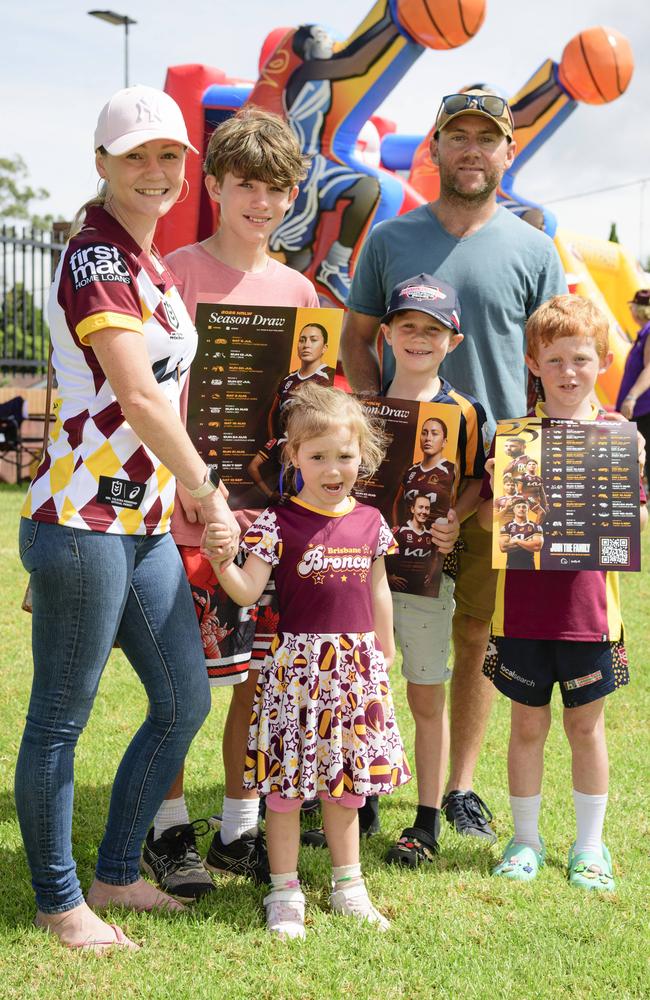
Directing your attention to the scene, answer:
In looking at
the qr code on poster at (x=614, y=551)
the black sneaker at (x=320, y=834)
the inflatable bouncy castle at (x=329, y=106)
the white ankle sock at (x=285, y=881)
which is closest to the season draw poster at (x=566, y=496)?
the qr code on poster at (x=614, y=551)

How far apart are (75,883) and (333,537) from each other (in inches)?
47.3

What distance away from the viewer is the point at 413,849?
3434mm

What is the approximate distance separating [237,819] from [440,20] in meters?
9.38

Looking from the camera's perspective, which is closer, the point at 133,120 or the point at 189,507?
the point at 133,120

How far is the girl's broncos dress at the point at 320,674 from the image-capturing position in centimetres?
288

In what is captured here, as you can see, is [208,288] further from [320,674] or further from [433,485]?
[320,674]

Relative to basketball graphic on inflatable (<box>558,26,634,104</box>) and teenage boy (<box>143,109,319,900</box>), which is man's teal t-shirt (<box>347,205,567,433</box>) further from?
basketball graphic on inflatable (<box>558,26,634,104</box>)

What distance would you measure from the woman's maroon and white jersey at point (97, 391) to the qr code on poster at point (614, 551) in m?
1.41

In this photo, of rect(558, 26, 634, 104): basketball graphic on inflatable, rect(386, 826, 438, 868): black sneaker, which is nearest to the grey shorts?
rect(386, 826, 438, 868): black sneaker

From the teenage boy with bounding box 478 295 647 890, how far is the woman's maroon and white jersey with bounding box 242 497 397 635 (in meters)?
0.53

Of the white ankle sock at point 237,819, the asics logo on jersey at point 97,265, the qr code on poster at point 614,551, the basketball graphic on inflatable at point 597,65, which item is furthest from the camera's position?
the basketball graphic on inflatable at point 597,65

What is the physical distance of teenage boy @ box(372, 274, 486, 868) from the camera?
10.9 ft

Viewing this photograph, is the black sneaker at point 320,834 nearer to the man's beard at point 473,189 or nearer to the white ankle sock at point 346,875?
the white ankle sock at point 346,875

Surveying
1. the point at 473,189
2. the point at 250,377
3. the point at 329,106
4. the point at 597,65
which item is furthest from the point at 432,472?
the point at 597,65
